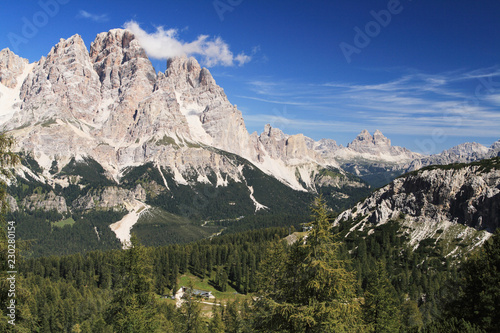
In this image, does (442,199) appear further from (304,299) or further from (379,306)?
(304,299)

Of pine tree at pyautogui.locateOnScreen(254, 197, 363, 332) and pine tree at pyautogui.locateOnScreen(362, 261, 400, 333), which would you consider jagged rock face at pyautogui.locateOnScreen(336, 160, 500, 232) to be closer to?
pine tree at pyautogui.locateOnScreen(362, 261, 400, 333)

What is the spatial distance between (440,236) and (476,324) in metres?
124

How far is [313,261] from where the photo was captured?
18.8 meters

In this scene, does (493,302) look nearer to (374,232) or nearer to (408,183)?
(374,232)

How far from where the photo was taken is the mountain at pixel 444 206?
12744 cm

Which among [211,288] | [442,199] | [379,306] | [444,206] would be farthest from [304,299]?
[442,199]

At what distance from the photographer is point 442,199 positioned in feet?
472

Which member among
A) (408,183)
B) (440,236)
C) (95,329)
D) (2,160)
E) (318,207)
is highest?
(408,183)

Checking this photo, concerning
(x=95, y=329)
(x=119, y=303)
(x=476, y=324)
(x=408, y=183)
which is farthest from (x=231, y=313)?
(x=408, y=183)

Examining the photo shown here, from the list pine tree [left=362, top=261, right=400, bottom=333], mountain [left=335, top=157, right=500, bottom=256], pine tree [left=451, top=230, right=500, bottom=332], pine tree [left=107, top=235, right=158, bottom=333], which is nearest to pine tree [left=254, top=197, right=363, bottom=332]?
pine tree [left=107, top=235, right=158, bottom=333]

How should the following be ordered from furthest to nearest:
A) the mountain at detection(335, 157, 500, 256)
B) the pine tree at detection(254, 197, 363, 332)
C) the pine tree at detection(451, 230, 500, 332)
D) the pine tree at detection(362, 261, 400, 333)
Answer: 1. the mountain at detection(335, 157, 500, 256)
2. the pine tree at detection(362, 261, 400, 333)
3. the pine tree at detection(451, 230, 500, 332)
4. the pine tree at detection(254, 197, 363, 332)

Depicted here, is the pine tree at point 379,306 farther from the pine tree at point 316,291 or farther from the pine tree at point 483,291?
the pine tree at point 316,291

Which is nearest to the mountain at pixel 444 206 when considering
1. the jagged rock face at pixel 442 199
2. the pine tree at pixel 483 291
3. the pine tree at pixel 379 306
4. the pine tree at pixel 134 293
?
the jagged rock face at pixel 442 199

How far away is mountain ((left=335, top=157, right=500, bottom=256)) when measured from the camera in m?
127
